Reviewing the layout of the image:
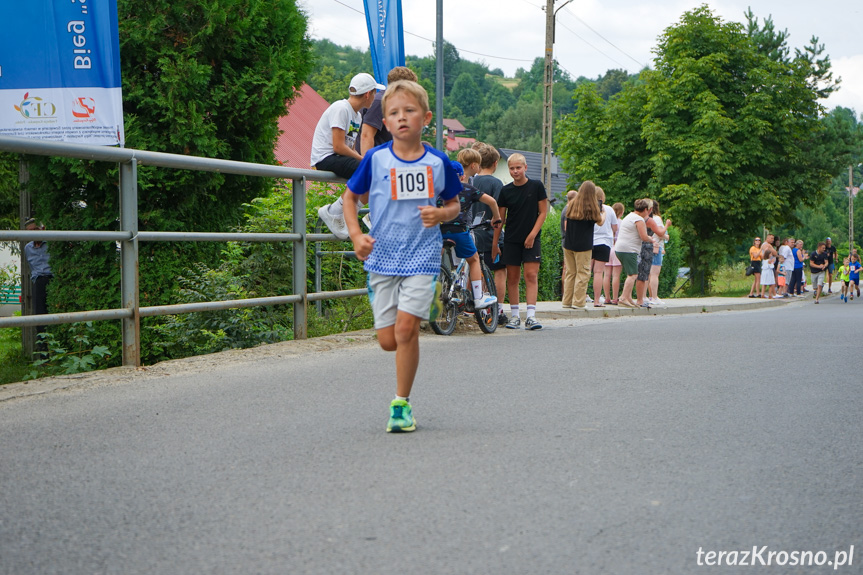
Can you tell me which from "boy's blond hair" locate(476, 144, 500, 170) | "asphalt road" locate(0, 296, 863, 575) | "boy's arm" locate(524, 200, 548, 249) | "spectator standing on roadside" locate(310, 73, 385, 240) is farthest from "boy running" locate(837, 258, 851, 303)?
"asphalt road" locate(0, 296, 863, 575)

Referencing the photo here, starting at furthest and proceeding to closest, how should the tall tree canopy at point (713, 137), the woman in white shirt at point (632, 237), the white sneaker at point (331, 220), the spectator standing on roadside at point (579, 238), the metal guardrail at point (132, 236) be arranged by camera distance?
the tall tree canopy at point (713, 137) → the woman in white shirt at point (632, 237) → the spectator standing on roadside at point (579, 238) → the white sneaker at point (331, 220) → the metal guardrail at point (132, 236)

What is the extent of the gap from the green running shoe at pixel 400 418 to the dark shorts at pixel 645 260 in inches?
461

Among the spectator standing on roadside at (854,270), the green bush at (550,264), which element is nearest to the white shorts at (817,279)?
the spectator standing on roadside at (854,270)

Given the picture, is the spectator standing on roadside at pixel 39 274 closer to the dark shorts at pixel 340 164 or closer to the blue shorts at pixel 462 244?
the dark shorts at pixel 340 164

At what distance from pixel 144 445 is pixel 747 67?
3739cm

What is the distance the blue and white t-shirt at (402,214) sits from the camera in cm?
495

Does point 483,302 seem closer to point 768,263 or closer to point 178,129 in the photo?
point 178,129

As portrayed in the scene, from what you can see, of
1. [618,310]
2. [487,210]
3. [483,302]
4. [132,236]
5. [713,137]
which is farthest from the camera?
[713,137]

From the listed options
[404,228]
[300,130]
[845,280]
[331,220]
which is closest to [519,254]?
[331,220]

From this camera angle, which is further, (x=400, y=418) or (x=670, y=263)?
(x=670, y=263)

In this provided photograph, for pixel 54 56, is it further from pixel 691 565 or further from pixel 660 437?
pixel 691 565

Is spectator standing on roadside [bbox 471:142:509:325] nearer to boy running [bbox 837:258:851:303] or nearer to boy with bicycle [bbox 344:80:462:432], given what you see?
boy with bicycle [bbox 344:80:462:432]

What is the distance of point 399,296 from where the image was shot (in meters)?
4.96

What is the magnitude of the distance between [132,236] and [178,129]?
3.97m
